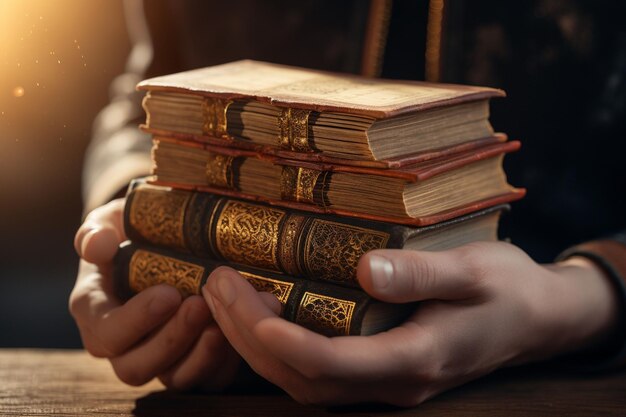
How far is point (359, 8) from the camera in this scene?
133cm

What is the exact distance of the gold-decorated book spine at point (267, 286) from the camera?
77 cm

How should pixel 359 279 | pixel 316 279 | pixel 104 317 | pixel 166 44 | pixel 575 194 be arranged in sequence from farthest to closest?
pixel 166 44 < pixel 575 194 < pixel 104 317 < pixel 316 279 < pixel 359 279

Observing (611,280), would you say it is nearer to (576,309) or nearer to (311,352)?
(576,309)

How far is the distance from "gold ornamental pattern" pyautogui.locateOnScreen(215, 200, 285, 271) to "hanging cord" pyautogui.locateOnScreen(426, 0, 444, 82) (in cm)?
51

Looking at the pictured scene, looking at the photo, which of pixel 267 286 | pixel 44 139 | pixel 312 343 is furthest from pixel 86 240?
pixel 312 343

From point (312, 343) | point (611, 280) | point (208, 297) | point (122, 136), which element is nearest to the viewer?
point (312, 343)

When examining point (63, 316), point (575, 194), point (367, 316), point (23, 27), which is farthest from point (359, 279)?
point (63, 316)

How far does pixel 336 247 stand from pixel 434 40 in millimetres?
583

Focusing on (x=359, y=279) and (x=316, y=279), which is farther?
(x=316, y=279)

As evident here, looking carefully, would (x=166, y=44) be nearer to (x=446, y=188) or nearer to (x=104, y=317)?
(x=104, y=317)

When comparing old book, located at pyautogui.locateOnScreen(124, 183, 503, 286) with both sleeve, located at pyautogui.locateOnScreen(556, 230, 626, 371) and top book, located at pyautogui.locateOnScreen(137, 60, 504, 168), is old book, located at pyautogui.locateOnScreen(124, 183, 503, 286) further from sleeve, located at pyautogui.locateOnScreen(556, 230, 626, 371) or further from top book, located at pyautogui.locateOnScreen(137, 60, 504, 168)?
sleeve, located at pyautogui.locateOnScreen(556, 230, 626, 371)

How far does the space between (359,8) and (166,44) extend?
0.47 meters

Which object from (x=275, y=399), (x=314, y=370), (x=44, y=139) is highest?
(x=44, y=139)

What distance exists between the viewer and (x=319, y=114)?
777 millimetres
